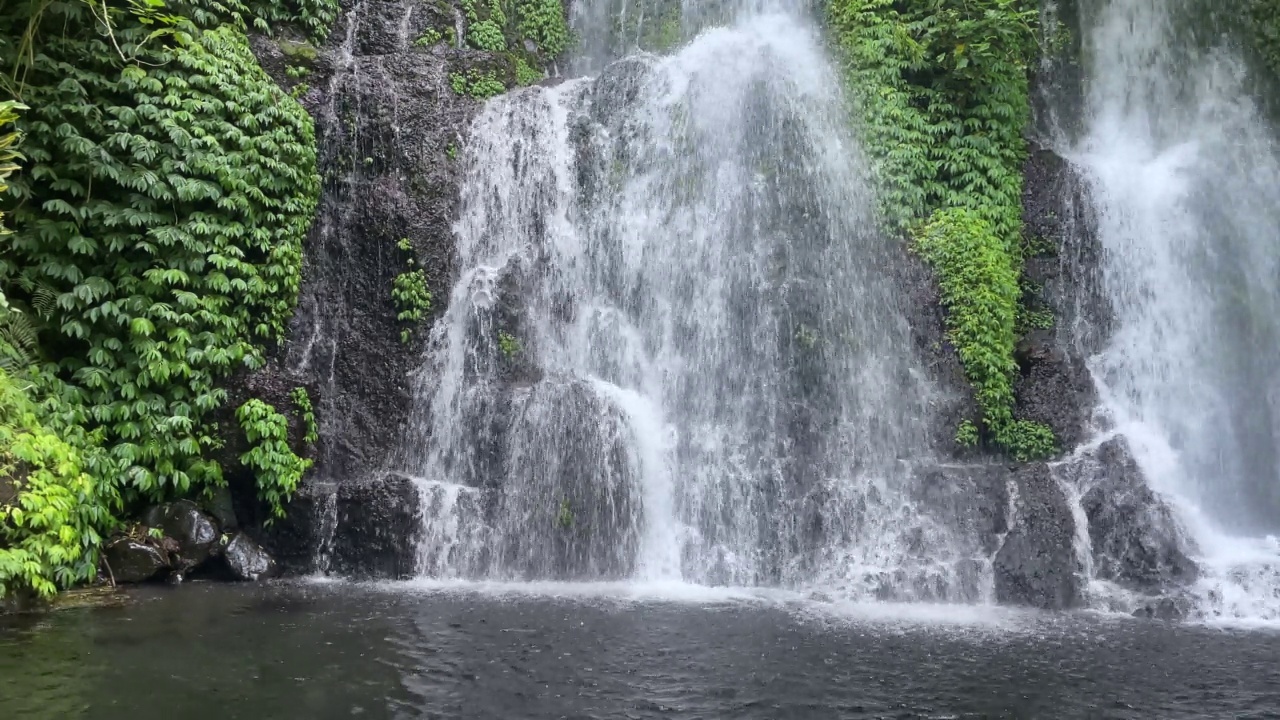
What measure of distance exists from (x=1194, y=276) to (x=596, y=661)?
10.9 m

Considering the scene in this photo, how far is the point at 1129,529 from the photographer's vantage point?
1006 centimetres

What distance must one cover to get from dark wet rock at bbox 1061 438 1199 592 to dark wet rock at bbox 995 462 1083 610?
34 centimetres

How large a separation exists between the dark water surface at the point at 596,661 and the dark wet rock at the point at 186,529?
79 centimetres

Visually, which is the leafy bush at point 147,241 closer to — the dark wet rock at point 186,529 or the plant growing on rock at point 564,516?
the dark wet rock at point 186,529

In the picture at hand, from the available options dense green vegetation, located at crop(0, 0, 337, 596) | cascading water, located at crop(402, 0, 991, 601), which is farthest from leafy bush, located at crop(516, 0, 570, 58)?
dense green vegetation, located at crop(0, 0, 337, 596)

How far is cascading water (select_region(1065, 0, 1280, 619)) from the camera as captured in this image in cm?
1176

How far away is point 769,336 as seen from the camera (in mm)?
11664

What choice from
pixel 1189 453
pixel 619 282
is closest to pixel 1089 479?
pixel 1189 453

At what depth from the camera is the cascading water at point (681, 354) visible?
403 inches

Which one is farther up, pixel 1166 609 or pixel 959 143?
pixel 959 143

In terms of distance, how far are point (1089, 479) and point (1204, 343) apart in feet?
11.7

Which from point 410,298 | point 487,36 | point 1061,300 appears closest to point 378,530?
point 410,298

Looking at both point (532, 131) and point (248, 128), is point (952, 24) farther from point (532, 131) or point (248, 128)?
point (248, 128)

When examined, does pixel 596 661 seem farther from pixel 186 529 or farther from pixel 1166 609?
pixel 1166 609
